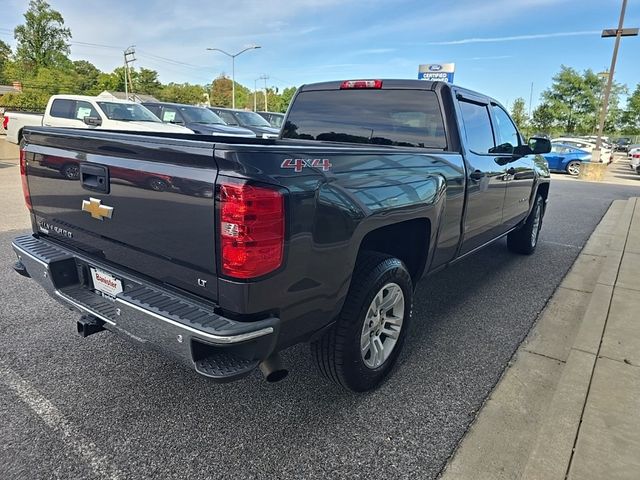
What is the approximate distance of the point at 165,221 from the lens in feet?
6.88

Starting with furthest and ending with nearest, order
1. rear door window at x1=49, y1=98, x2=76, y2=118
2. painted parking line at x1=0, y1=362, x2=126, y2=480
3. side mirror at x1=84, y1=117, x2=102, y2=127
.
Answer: rear door window at x1=49, y1=98, x2=76, y2=118 < side mirror at x1=84, y1=117, x2=102, y2=127 < painted parking line at x1=0, y1=362, x2=126, y2=480

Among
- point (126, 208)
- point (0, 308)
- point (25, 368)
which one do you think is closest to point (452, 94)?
point (126, 208)

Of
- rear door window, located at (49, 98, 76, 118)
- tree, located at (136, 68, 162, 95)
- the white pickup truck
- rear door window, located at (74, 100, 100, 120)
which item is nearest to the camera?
the white pickup truck

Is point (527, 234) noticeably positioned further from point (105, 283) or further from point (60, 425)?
point (60, 425)

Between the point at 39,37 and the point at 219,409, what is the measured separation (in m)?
97.5

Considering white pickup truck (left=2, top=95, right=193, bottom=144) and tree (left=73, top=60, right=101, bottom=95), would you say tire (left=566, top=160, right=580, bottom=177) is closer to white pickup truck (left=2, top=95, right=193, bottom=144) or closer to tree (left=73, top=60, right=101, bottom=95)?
white pickup truck (left=2, top=95, right=193, bottom=144)

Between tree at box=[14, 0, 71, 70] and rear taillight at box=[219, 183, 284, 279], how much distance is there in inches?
3689

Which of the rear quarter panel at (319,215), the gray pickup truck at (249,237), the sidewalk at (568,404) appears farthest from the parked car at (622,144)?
the rear quarter panel at (319,215)

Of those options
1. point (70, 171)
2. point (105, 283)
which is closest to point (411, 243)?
point (105, 283)

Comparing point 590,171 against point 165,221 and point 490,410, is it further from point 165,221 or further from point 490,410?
point 165,221

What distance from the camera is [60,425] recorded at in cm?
240

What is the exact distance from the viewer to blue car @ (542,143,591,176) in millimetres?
19516

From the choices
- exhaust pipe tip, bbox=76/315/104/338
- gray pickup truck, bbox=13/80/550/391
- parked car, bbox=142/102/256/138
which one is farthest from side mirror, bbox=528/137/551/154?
parked car, bbox=142/102/256/138

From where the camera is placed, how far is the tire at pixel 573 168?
64.4 ft
